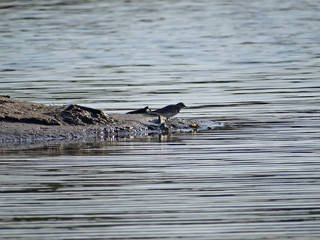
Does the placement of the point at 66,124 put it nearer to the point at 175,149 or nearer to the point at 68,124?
the point at 68,124

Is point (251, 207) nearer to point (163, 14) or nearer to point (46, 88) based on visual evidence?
point (46, 88)

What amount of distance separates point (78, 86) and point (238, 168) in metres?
12.1

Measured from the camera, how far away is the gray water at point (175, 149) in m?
8.39

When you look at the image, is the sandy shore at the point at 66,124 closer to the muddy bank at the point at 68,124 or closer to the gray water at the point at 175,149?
the muddy bank at the point at 68,124

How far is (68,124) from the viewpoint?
14898 mm

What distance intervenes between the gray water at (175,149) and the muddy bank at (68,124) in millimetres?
672

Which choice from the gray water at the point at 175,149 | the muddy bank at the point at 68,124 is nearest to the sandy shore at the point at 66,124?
the muddy bank at the point at 68,124

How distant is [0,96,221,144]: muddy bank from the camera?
14.3 meters

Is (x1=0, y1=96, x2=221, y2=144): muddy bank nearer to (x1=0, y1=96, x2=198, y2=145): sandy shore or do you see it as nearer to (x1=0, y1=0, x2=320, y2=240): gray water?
(x1=0, y1=96, x2=198, y2=145): sandy shore

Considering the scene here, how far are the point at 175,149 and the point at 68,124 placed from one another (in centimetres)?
265

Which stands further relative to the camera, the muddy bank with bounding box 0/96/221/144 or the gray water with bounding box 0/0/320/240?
the muddy bank with bounding box 0/96/221/144

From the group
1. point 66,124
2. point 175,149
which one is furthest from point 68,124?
point 175,149

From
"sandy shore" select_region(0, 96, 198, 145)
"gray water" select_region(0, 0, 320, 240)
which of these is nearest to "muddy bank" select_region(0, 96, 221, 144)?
"sandy shore" select_region(0, 96, 198, 145)

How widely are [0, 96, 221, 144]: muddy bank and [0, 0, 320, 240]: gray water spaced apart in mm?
672
